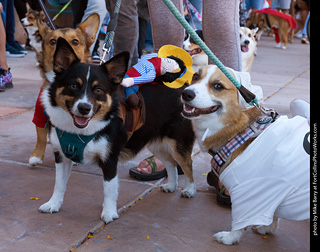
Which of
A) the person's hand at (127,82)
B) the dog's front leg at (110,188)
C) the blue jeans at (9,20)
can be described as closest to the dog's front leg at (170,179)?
the dog's front leg at (110,188)

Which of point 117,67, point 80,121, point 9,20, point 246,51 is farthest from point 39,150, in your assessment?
point 9,20

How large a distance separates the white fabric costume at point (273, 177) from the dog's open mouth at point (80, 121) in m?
0.82

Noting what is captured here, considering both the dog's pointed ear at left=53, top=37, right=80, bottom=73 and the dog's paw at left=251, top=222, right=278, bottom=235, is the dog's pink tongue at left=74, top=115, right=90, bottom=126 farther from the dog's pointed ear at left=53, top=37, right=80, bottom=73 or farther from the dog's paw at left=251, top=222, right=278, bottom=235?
the dog's paw at left=251, top=222, right=278, bottom=235

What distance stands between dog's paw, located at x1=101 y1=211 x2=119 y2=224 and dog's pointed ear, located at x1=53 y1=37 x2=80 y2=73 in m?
0.87

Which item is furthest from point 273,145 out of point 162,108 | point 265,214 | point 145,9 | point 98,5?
point 145,9

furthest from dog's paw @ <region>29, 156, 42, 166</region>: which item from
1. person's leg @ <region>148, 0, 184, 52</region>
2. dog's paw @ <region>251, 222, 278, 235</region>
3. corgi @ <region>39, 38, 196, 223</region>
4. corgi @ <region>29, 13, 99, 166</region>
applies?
dog's paw @ <region>251, 222, 278, 235</region>

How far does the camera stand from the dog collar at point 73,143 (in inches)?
100

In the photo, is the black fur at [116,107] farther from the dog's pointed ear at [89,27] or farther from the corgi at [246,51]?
the corgi at [246,51]

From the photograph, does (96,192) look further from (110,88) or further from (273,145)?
(273,145)

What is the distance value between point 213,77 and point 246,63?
498 cm

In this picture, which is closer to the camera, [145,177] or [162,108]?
[162,108]

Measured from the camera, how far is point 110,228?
2523 mm

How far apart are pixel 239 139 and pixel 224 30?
3.71 feet

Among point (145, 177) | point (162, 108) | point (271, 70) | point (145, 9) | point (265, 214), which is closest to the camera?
point (265, 214)
